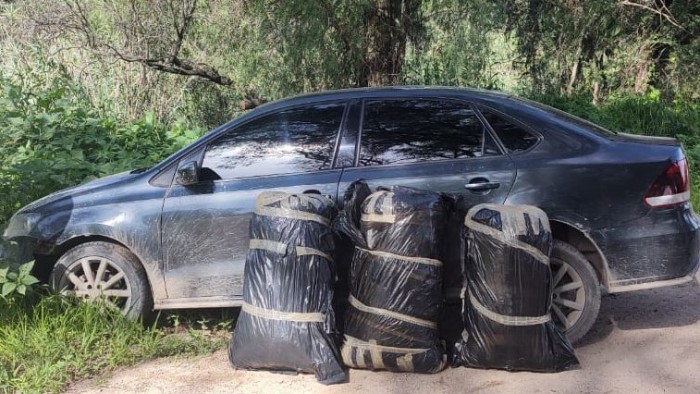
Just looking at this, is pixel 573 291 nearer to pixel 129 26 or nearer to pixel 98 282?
pixel 98 282

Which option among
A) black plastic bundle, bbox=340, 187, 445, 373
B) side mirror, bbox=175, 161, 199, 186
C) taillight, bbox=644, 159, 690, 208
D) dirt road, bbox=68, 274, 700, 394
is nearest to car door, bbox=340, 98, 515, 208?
black plastic bundle, bbox=340, 187, 445, 373

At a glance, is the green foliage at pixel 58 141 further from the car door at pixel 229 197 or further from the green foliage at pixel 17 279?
the car door at pixel 229 197

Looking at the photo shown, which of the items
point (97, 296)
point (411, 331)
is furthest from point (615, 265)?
point (97, 296)

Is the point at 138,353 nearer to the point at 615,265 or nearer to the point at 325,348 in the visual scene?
the point at 325,348

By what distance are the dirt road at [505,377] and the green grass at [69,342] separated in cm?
12

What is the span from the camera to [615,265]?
170 inches

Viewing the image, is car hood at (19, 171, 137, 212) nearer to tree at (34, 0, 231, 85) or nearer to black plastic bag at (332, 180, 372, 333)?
black plastic bag at (332, 180, 372, 333)

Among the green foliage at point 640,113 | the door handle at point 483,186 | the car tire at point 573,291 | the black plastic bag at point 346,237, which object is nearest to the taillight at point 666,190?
the car tire at point 573,291

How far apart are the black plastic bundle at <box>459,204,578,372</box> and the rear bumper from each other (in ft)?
1.88

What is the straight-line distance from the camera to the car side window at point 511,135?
14.6 ft

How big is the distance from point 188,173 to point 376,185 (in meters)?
1.22

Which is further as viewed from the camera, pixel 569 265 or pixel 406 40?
pixel 406 40

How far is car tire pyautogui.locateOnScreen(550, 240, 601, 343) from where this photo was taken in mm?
4328

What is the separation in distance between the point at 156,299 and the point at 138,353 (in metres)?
0.39
